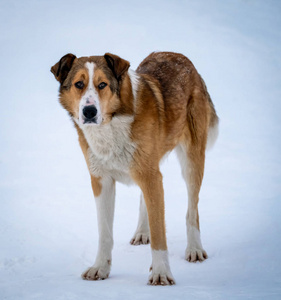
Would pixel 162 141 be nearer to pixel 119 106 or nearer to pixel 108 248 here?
pixel 119 106

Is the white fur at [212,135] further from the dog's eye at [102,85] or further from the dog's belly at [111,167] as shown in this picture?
the dog's eye at [102,85]

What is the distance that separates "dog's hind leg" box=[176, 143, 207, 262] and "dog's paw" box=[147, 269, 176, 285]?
1026 millimetres

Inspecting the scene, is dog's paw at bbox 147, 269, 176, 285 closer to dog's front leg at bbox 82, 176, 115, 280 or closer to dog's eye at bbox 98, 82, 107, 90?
dog's front leg at bbox 82, 176, 115, 280

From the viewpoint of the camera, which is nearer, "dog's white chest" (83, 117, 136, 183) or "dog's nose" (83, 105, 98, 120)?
"dog's nose" (83, 105, 98, 120)

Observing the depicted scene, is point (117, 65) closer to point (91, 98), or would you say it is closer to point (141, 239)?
point (91, 98)

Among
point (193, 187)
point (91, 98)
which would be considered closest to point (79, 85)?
point (91, 98)

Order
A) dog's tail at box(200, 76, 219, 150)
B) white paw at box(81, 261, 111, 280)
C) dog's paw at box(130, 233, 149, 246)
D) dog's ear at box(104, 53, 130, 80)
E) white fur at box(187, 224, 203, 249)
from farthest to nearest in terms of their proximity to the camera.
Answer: dog's tail at box(200, 76, 219, 150) → dog's paw at box(130, 233, 149, 246) → white fur at box(187, 224, 203, 249) → white paw at box(81, 261, 111, 280) → dog's ear at box(104, 53, 130, 80)

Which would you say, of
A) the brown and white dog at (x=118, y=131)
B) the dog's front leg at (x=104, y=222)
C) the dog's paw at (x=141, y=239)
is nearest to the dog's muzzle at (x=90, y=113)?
the brown and white dog at (x=118, y=131)

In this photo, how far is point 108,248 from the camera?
4.34 metres

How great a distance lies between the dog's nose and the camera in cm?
373

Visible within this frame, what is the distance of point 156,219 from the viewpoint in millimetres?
4031

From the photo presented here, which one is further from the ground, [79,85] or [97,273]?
[79,85]

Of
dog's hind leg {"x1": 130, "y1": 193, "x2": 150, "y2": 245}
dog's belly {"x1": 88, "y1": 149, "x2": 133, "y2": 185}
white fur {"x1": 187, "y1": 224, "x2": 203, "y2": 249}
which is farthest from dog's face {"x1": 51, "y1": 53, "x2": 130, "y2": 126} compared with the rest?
dog's hind leg {"x1": 130, "y1": 193, "x2": 150, "y2": 245}

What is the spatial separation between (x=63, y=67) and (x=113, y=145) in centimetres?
97
